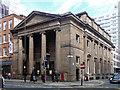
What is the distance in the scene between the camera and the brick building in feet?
143

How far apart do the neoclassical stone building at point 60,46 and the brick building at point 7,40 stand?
2.30m

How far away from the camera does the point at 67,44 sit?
3222cm

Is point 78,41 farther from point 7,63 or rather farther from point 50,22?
point 7,63

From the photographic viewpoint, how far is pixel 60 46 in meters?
33.2

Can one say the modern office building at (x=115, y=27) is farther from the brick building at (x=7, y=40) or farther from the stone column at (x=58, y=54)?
the brick building at (x=7, y=40)

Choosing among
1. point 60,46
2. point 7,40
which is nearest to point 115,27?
point 60,46

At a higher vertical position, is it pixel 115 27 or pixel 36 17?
pixel 36 17

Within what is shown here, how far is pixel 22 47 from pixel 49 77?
36.8 ft

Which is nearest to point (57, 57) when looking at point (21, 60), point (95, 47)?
point (21, 60)

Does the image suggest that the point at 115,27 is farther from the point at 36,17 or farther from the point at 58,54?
the point at 36,17

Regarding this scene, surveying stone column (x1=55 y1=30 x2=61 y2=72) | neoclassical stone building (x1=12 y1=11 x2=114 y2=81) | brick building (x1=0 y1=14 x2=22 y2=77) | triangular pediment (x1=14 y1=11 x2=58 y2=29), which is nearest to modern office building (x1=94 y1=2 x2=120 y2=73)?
neoclassical stone building (x1=12 y1=11 x2=114 y2=81)

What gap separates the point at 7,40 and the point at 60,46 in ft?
59.1

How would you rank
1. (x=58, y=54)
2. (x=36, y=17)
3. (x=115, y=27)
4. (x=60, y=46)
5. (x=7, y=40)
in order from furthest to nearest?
(x=7, y=40) < (x=36, y=17) < (x=60, y=46) < (x=58, y=54) < (x=115, y=27)

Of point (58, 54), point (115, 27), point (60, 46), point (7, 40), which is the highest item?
point (7, 40)
